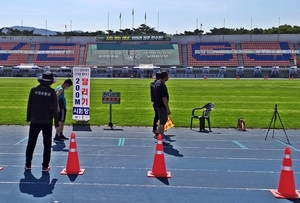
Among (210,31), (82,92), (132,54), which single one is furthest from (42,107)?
(210,31)

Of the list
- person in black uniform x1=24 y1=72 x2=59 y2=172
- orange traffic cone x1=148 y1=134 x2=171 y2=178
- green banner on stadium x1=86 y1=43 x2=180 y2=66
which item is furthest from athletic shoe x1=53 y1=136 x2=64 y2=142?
green banner on stadium x1=86 y1=43 x2=180 y2=66

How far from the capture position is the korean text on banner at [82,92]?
578 inches

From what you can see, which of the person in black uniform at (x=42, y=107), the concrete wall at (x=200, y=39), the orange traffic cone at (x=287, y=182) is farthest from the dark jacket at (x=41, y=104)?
the concrete wall at (x=200, y=39)

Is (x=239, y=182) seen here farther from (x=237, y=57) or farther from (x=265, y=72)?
(x=237, y=57)

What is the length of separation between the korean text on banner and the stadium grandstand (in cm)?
6159

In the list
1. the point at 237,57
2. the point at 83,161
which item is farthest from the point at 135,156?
the point at 237,57

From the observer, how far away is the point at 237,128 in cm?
1403

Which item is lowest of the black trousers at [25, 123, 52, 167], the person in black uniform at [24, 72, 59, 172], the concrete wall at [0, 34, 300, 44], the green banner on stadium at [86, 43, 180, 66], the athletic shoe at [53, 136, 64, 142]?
the athletic shoe at [53, 136, 64, 142]

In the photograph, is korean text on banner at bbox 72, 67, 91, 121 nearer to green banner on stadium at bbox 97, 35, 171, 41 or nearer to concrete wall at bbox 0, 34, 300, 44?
green banner on stadium at bbox 97, 35, 171, 41

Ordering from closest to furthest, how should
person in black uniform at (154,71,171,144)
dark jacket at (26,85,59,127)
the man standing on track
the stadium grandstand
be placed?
dark jacket at (26,85,59,127) → person in black uniform at (154,71,171,144) → the man standing on track → the stadium grandstand

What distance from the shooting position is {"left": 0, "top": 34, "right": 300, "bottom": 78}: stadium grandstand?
266 ft

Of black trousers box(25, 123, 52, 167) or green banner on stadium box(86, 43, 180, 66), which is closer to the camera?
black trousers box(25, 123, 52, 167)

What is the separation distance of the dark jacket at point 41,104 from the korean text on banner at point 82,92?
709cm

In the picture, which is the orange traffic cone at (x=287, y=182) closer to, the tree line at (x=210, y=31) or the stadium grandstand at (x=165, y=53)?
the stadium grandstand at (x=165, y=53)
